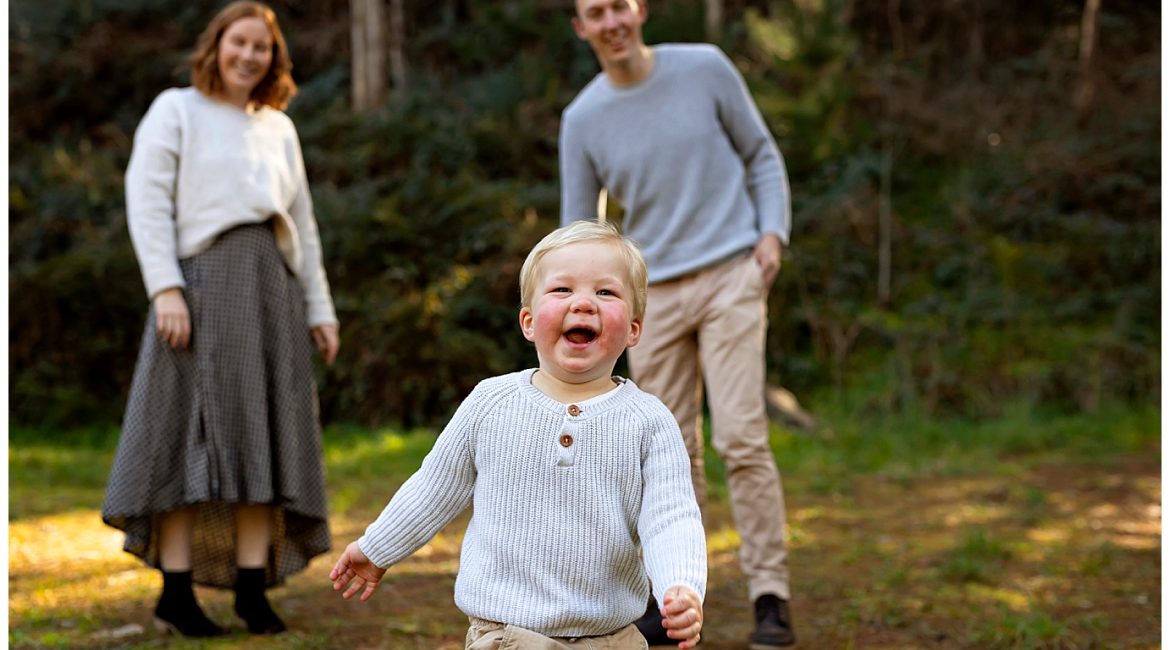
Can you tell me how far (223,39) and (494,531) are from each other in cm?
216

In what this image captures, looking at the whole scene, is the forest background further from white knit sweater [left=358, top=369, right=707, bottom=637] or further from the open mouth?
the open mouth

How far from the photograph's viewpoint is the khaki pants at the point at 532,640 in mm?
2064

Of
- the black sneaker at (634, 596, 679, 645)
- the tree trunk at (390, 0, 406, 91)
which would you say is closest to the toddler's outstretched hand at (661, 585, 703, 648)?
the black sneaker at (634, 596, 679, 645)

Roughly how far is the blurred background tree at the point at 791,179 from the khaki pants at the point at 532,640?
6.82 meters

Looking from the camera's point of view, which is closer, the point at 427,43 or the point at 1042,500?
the point at 1042,500

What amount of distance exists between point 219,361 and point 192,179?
55 cm

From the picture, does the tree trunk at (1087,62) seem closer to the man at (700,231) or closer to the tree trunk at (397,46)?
the tree trunk at (397,46)

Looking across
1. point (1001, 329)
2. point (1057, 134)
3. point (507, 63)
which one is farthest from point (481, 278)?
point (1057, 134)

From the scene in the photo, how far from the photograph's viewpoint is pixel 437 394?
29.9ft

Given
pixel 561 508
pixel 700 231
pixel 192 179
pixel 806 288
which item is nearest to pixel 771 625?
pixel 700 231

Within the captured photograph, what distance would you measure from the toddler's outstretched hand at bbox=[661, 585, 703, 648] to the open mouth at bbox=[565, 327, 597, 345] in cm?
47

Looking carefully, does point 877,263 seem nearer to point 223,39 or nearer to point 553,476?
point 223,39

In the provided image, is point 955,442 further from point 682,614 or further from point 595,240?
point 682,614

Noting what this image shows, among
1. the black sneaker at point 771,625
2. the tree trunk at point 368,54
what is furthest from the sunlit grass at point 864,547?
the tree trunk at point 368,54
